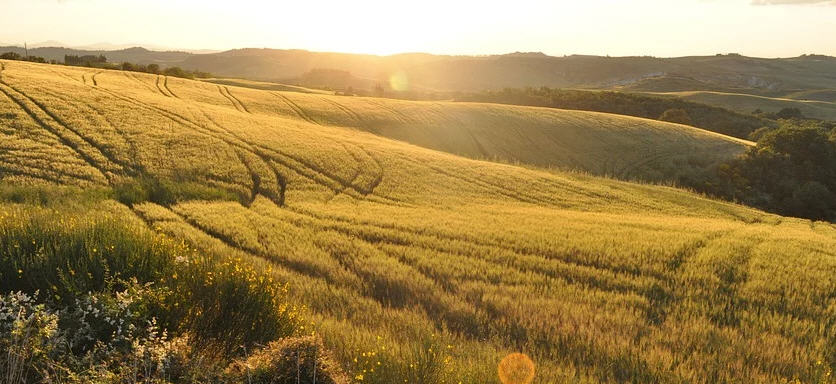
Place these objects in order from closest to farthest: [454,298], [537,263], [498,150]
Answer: [454,298] < [537,263] < [498,150]

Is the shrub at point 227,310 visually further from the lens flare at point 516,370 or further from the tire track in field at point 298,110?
the tire track in field at point 298,110

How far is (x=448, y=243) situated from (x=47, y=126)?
68.6 feet

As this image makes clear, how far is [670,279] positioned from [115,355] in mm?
9275

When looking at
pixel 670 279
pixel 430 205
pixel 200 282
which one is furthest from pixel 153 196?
pixel 670 279

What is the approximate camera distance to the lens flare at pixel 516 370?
468 centimetres

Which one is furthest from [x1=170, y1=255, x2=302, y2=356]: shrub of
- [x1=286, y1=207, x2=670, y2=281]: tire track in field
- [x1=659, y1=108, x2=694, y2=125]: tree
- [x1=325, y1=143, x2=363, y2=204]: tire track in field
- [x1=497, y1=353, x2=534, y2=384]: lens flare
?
[x1=659, y1=108, x2=694, y2=125]: tree

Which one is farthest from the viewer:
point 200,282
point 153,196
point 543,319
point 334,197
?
point 334,197

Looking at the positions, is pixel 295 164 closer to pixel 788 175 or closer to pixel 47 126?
pixel 47 126

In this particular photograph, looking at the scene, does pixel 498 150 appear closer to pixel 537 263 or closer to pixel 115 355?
pixel 537 263

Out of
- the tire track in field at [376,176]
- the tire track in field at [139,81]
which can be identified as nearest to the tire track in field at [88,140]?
the tire track in field at [376,176]

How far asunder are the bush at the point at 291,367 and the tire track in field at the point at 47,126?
1546 centimetres

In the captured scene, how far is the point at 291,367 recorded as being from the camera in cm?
409

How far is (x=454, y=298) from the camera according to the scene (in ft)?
25.6

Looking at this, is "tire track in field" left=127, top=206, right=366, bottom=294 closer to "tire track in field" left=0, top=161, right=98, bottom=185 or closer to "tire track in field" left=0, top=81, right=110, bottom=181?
"tire track in field" left=0, top=161, right=98, bottom=185
